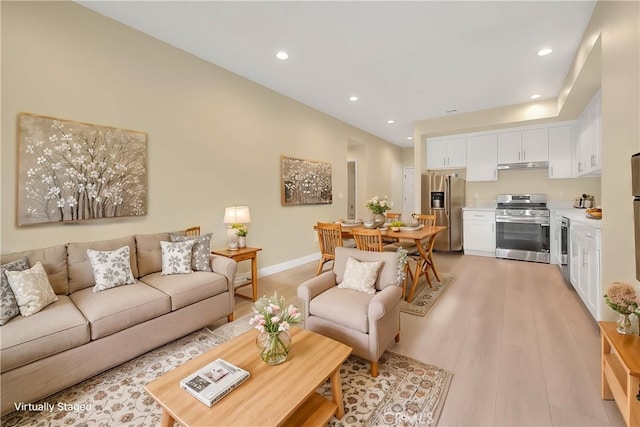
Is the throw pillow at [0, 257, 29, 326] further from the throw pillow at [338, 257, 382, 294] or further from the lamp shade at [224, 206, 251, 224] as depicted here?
the throw pillow at [338, 257, 382, 294]

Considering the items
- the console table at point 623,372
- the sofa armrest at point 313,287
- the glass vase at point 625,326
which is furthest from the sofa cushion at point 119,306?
the glass vase at point 625,326

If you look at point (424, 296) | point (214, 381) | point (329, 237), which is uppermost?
point (329, 237)

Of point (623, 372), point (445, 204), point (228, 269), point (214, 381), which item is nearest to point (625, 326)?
point (623, 372)

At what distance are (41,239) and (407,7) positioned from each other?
12.4 feet

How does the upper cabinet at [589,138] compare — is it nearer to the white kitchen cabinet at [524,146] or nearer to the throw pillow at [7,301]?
the white kitchen cabinet at [524,146]

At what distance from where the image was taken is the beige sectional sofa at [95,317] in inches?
64.8

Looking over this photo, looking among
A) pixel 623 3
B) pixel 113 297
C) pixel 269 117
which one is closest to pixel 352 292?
pixel 113 297

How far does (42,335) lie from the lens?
1.69 m

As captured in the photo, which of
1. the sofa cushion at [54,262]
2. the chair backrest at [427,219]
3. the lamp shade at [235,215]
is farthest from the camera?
the chair backrest at [427,219]

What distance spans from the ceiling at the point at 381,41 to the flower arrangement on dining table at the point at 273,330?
2575 millimetres

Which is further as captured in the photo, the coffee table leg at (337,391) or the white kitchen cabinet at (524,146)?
the white kitchen cabinet at (524,146)

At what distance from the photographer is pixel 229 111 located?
379cm

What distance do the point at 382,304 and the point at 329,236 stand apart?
1.90 m

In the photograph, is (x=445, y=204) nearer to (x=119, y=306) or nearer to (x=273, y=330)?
(x=273, y=330)
